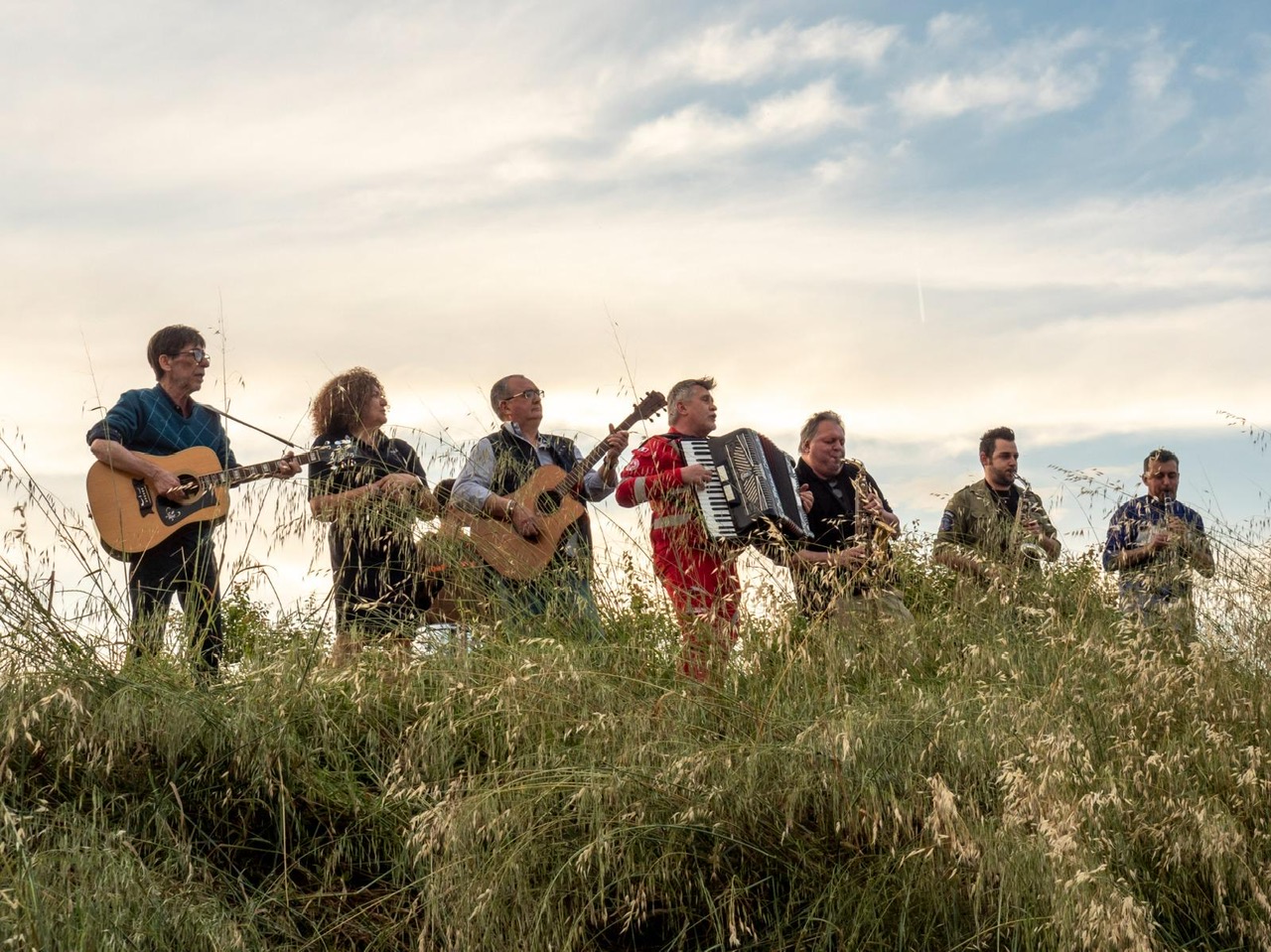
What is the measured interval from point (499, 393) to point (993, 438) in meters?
2.65

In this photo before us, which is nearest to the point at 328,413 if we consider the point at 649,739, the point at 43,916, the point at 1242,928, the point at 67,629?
the point at 67,629

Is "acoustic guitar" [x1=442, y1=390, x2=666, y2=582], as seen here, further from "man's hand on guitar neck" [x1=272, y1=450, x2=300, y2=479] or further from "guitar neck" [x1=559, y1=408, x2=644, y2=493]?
"man's hand on guitar neck" [x1=272, y1=450, x2=300, y2=479]

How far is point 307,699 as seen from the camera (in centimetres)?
395

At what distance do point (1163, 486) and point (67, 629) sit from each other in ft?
18.1

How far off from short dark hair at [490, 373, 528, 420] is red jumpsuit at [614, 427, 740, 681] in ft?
2.33

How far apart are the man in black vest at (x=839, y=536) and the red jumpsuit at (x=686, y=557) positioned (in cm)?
30

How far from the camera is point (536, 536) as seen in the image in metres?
5.54

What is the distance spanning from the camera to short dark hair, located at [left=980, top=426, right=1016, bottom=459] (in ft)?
22.7

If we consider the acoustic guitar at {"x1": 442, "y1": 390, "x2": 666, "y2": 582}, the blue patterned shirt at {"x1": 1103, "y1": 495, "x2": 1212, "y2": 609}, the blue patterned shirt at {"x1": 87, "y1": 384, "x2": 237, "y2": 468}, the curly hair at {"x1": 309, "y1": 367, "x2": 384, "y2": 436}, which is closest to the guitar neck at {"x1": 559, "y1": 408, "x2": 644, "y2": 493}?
the acoustic guitar at {"x1": 442, "y1": 390, "x2": 666, "y2": 582}

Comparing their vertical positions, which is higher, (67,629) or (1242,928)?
(67,629)

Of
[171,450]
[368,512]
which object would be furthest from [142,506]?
[368,512]

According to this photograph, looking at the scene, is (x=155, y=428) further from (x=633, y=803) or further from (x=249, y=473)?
(x=633, y=803)

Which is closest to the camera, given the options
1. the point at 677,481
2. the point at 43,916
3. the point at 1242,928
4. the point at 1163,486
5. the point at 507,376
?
the point at 43,916

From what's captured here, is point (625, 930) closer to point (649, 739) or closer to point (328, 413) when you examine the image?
point (649, 739)
